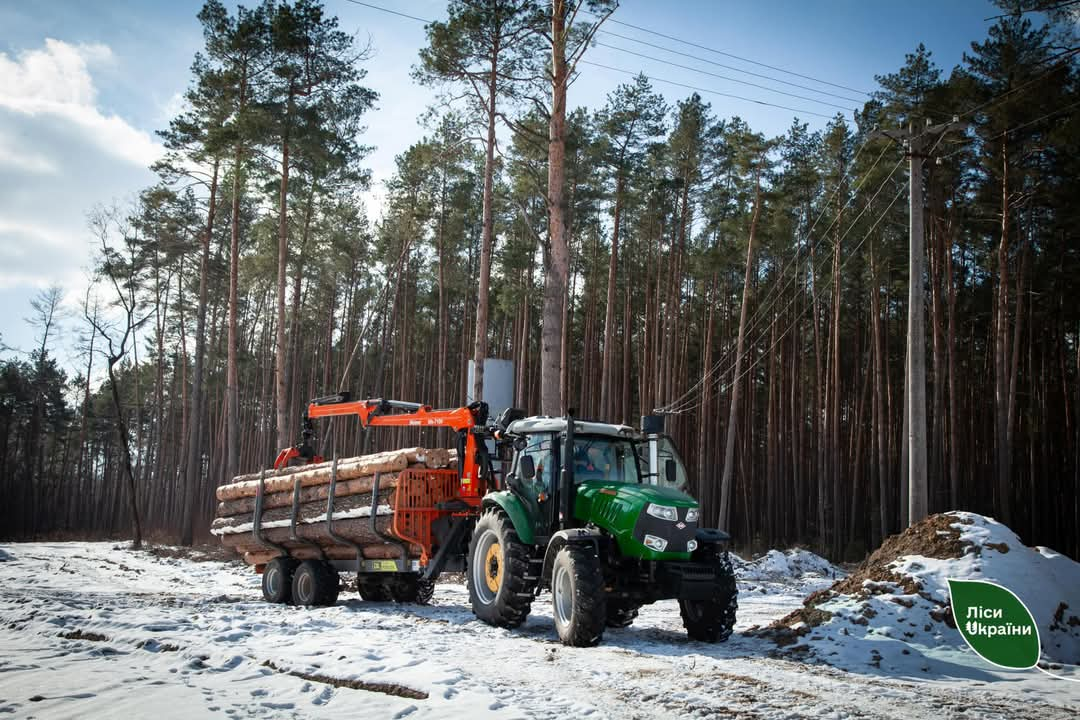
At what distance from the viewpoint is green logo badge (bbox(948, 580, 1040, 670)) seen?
24.9ft

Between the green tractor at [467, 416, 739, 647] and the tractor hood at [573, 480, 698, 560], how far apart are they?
0.04ft

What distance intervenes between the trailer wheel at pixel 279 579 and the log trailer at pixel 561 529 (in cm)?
56

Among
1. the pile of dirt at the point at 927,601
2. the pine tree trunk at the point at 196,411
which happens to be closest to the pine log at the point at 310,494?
the pile of dirt at the point at 927,601

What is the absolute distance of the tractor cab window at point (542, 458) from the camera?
924 centimetres

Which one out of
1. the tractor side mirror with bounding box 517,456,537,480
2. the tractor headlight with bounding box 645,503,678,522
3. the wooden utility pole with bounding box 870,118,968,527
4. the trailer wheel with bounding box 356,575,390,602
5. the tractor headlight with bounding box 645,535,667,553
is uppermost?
the wooden utility pole with bounding box 870,118,968,527

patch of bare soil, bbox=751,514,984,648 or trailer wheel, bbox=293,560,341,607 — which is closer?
patch of bare soil, bbox=751,514,984,648

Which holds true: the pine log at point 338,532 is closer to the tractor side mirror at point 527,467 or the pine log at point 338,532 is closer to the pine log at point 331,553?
the pine log at point 331,553

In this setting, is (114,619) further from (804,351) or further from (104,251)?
(804,351)

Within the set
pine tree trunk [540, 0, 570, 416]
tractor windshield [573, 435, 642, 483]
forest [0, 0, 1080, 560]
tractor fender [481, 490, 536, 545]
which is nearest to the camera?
tractor fender [481, 490, 536, 545]

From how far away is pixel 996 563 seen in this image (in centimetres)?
858

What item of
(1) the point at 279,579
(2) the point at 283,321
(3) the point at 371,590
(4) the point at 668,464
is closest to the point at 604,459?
(4) the point at 668,464

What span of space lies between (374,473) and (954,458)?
65.7ft

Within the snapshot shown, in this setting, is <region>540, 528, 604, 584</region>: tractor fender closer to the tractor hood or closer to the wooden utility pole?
the tractor hood

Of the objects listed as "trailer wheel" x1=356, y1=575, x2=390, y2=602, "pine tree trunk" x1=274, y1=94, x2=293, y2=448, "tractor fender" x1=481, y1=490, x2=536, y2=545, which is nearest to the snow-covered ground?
"tractor fender" x1=481, y1=490, x2=536, y2=545
